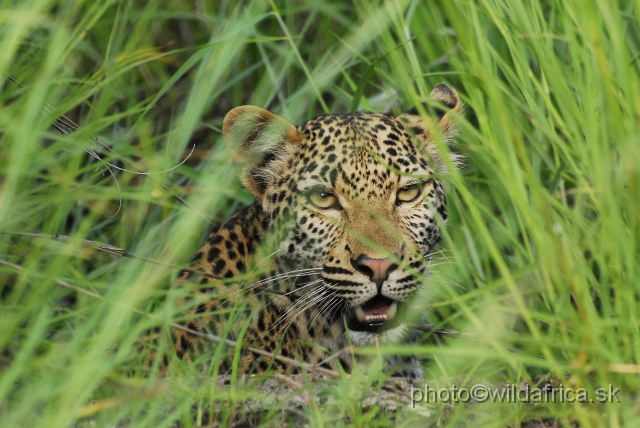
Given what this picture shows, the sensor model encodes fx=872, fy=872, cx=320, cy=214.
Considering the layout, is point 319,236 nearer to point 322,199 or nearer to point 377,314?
point 322,199

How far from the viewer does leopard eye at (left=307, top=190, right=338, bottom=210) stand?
158 inches

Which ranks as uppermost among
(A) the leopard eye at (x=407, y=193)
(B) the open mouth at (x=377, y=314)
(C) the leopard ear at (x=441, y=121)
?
(C) the leopard ear at (x=441, y=121)

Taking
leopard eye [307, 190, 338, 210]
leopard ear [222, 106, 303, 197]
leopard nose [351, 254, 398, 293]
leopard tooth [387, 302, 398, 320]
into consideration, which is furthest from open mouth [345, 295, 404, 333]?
leopard ear [222, 106, 303, 197]

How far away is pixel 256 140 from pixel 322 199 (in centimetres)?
44

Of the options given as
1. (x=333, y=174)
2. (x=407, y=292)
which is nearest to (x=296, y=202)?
(x=333, y=174)

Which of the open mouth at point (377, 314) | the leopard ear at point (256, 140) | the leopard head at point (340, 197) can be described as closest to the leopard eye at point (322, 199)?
the leopard head at point (340, 197)

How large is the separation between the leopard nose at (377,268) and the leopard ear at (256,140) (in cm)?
84

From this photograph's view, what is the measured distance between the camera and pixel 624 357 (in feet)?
8.49

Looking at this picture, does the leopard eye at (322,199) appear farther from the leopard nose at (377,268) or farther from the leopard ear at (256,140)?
the leopard nose at (377,268)

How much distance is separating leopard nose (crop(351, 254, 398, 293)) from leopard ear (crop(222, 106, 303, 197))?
84 centimetres

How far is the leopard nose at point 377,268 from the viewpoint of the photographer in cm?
351

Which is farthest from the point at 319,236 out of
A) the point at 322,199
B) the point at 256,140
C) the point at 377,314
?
the point at 256,140

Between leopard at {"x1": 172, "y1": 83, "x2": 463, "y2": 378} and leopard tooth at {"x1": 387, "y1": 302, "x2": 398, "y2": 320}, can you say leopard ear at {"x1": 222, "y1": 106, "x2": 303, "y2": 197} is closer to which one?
leopard at {"x1": 172, "y1": 83, "x2": 463, "y2": 378}

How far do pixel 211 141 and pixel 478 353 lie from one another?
4.34 m
